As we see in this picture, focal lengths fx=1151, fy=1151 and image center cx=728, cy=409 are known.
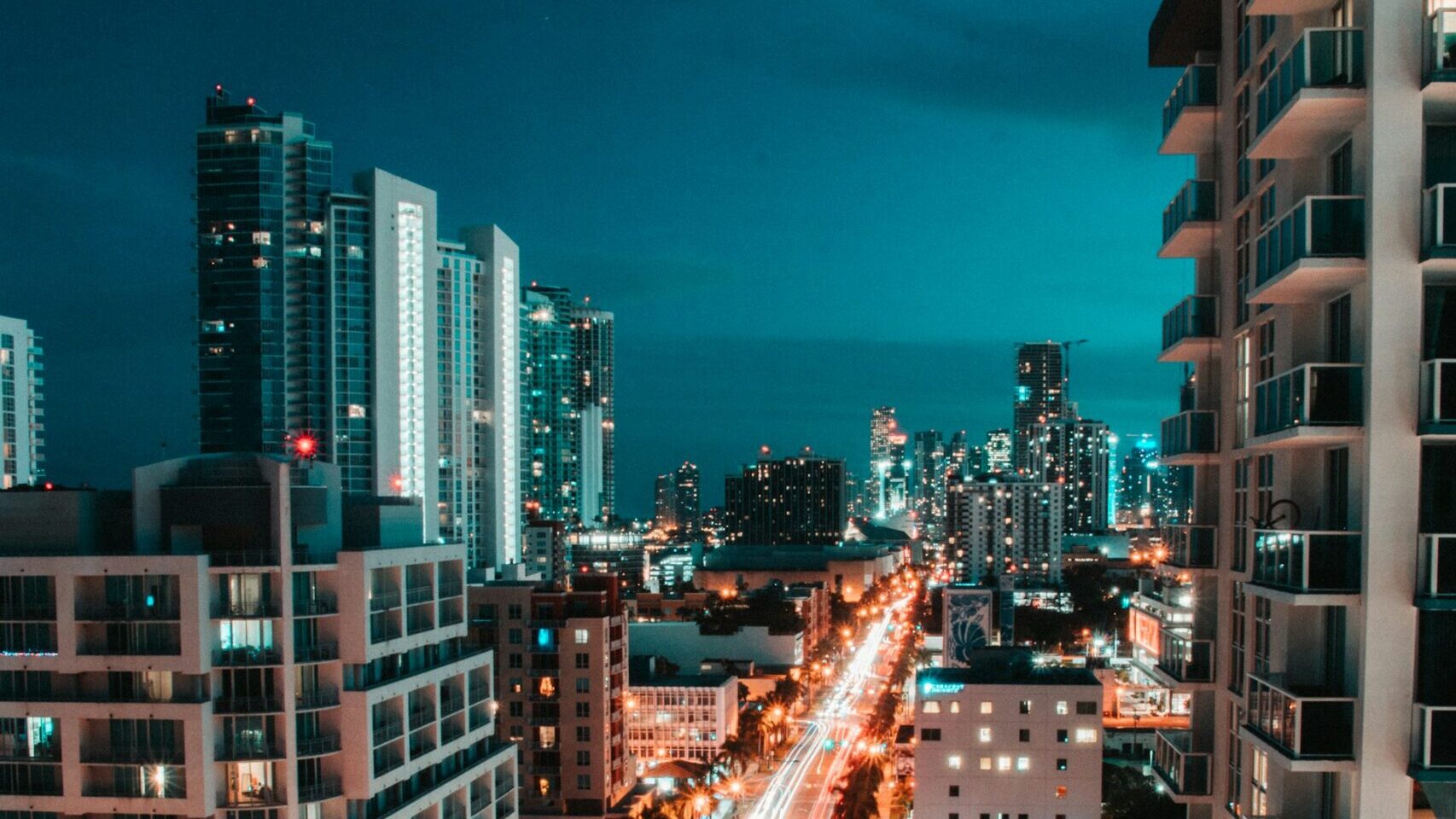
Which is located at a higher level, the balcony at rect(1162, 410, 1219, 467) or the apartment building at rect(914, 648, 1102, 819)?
the balcony at rect(1162, 410, 1219, 467)

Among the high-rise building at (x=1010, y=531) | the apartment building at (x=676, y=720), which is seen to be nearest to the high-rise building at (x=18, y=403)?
the apartment building at (x=676, y=720)

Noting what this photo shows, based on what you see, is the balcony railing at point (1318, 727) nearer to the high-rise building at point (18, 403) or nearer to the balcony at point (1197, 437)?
the balcony at point (1197, 437)

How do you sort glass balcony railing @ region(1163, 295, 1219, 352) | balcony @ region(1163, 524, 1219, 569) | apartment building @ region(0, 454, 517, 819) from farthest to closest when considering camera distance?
apartment building @ region(0, 454, 517, 819) < glass balcony railing @ region(1163, 295, 1219, 352) < balcony @ region(1163, 524, 1219, 569)

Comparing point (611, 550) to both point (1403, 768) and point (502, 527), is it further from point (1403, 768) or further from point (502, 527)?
point (1403, 768)

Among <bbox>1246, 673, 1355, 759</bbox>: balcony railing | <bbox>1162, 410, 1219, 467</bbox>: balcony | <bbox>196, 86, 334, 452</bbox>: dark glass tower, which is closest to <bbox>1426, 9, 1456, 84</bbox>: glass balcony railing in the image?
<bbox>1246, 673, 1355, 759</bbox>: balcony railing

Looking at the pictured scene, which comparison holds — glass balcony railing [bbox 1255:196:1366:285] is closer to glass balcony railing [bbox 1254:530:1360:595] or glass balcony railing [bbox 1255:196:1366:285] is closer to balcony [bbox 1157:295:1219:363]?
glass balcony railing [bbox 1254:530:1360:595]

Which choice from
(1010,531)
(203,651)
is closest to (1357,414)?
(203,651)

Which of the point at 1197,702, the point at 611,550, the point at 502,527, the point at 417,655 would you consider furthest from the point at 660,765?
the point at 611,550

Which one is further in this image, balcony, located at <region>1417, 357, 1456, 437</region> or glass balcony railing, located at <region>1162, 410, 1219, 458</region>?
glass balcony railing, located at <region>1162, 410, 1219, 458</region>
